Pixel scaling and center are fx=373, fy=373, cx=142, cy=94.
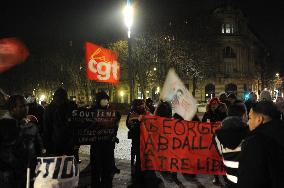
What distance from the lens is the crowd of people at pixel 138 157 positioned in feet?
9.27

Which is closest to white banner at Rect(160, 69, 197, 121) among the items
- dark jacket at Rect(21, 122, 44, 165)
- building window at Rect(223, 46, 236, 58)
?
dark jacket at Rect(21, 122, 44, 165)

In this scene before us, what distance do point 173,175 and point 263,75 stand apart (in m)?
61.3

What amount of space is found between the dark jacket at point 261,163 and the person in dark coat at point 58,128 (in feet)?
11.9

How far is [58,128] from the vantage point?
607 centimetres

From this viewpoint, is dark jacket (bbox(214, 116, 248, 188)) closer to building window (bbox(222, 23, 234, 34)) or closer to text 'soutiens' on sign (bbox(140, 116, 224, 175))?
text 'soutiens' on sign (bbox(140, 116, 224, 175))

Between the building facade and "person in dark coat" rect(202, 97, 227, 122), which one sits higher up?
the building facade

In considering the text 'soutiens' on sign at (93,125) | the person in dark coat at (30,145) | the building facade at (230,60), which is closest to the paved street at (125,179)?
the text 'soutiens' on sign at (93,125)

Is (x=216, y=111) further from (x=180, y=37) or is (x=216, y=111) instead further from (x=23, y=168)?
(x=180, y=37)

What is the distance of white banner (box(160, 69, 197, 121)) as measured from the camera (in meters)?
8.59

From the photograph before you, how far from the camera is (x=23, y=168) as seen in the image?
4.65 meters

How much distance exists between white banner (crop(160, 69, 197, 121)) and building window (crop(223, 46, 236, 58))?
5462 cm

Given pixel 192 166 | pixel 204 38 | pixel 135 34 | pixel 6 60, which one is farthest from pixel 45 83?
pixel 192 166

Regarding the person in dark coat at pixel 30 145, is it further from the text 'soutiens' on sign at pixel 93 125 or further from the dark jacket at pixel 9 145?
the text 'soutiens' on sign at pixel 93 125

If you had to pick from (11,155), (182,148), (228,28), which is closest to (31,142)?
(11,155)
